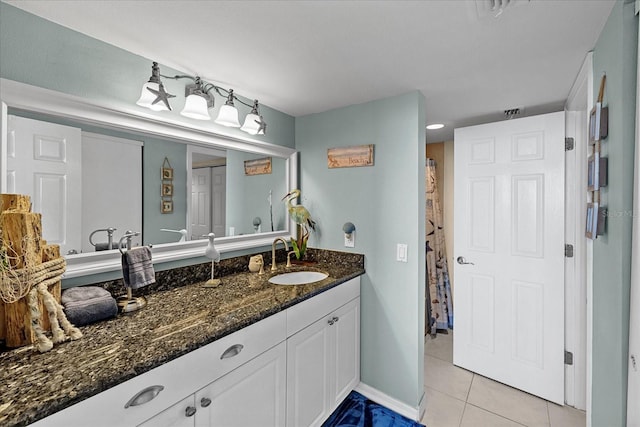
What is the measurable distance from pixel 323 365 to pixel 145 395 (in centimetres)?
108

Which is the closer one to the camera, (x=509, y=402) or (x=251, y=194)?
(x=509, y=402)

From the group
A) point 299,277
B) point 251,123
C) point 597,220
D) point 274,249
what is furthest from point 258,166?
point 597,220

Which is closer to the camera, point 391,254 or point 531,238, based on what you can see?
point 391,254

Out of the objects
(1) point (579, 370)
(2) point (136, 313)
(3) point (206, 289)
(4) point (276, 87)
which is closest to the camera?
(2) point (136, 313)

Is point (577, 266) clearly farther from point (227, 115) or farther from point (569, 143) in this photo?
point (227, 115)

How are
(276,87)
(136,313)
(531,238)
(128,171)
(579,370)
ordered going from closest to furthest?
(136,313) → (128,171) → (276,87) → (579,370) → (531,238)

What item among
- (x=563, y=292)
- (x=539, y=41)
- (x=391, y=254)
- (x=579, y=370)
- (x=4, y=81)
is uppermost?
(x=539, y=41)

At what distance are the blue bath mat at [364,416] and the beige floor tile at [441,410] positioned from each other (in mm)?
131

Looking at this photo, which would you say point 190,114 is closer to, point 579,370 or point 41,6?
point 41,6

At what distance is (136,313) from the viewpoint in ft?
4.14

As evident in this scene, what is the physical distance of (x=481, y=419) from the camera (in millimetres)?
1888

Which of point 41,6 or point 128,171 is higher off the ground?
point 41,6

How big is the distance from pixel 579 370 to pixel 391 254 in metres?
1.52

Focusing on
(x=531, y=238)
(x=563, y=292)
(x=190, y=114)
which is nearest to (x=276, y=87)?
(x=190, y=114)
